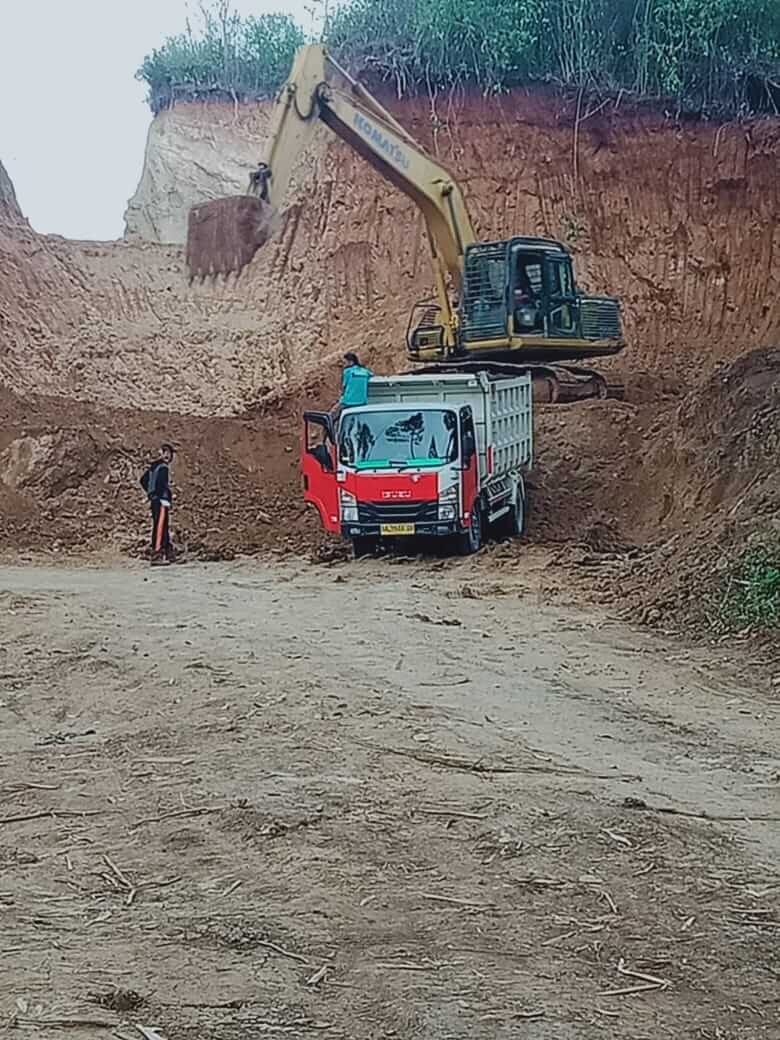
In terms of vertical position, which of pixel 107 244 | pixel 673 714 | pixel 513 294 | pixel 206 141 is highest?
pixel 206 141

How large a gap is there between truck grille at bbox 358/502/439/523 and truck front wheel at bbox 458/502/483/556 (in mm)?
637

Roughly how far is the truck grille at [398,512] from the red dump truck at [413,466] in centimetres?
1

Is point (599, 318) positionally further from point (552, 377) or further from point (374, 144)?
point (374, 144)

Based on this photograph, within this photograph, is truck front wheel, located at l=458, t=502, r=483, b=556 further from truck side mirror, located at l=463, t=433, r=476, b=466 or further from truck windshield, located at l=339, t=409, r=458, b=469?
truck windshield, located at l=339, t=409, r=458, b=469

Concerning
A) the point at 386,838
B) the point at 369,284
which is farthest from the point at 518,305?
the point at 386,838

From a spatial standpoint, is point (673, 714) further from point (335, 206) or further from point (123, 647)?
point (335, 206)

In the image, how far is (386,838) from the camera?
253 inches

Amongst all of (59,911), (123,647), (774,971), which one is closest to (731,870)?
(774,971)

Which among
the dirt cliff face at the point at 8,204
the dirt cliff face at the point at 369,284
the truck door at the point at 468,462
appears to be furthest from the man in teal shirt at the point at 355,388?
the dirt cliff face at the point at 8,204

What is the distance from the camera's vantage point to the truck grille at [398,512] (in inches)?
706

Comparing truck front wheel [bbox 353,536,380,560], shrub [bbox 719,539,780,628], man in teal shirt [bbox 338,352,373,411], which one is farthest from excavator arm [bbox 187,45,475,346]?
shrub [bbox 719,539,780,628]

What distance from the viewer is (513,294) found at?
23.1 m

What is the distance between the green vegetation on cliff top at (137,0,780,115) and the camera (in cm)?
3145

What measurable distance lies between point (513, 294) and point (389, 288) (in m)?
9.49
